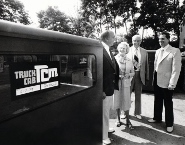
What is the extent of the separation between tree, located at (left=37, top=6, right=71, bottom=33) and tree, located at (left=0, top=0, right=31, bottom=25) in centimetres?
771

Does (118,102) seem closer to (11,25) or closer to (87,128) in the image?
(87,128)

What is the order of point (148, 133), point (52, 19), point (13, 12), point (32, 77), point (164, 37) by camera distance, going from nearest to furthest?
point (32, 77) < point (148, 133) < point (164, 37) < point (13, 12) < point (52, 19)

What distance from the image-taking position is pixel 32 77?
4.20ft

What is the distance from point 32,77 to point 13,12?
32.8 metres

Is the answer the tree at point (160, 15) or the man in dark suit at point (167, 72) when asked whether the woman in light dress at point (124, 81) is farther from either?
the tree at point (160, 15)

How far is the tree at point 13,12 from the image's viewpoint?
89.5 ft

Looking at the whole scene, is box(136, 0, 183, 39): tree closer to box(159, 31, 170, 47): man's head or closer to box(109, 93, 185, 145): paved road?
box(109, 93, 185, 145): paved road

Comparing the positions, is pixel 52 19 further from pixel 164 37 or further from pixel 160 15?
pixel 164 37

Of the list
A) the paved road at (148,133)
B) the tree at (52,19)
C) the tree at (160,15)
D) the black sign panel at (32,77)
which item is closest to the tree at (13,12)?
the tree at (52,19)

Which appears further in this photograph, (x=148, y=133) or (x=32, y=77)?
(x=148, y=133)

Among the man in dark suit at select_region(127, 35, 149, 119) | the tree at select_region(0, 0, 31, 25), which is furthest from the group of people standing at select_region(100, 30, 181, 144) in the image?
the tree at select_region(0, 0, 31, 25)

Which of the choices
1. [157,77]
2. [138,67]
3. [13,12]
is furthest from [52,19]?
[157,77]

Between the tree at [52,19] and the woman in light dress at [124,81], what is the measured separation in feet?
114

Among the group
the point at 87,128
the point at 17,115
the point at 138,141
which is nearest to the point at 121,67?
the point at 138,141
